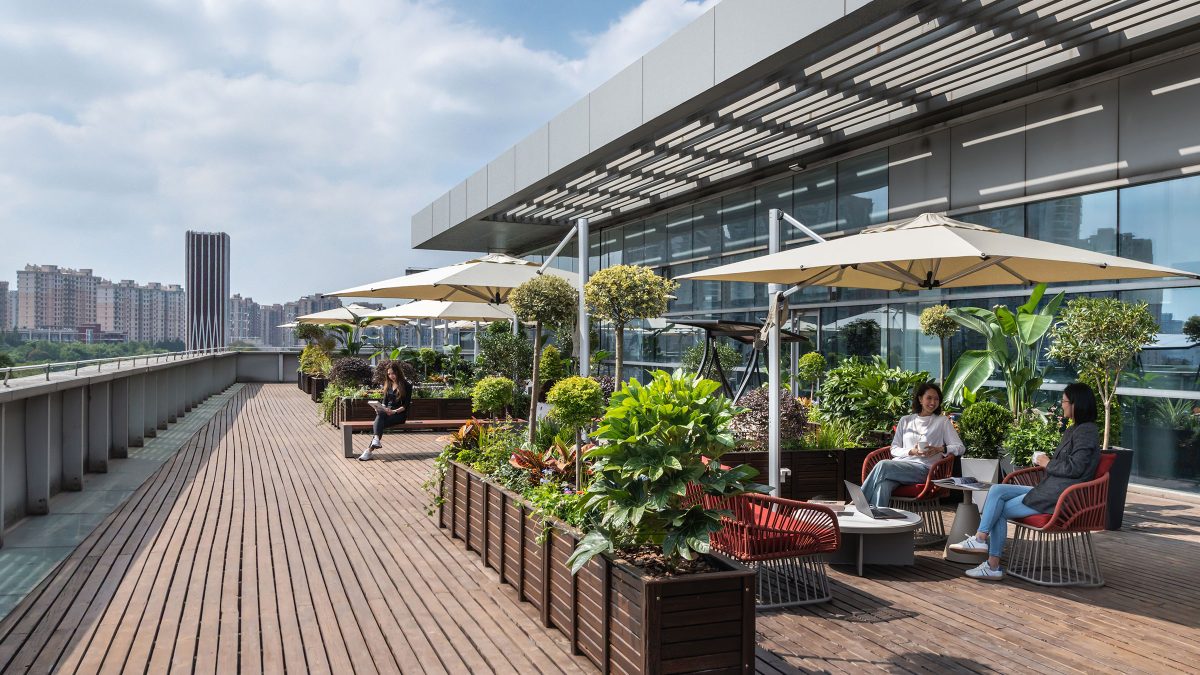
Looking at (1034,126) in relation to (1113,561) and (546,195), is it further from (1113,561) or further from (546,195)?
(546,195)

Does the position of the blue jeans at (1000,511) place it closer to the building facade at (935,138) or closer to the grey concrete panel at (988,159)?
the building facade at (935,138)

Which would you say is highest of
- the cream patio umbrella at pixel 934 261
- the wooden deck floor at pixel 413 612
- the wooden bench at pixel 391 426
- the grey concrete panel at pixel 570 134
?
the grey concrete panel at pixel 570 134

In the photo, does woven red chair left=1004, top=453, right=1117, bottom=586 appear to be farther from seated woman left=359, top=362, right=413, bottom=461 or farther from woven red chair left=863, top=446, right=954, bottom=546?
seated woman left=359, top=362, right=413, bottom=461

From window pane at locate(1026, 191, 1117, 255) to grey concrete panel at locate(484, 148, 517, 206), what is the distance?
10153 mm

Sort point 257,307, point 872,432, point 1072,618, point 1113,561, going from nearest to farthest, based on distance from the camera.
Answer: point 1072,618 → point 1113,561 → point 872,432 → point 257,307

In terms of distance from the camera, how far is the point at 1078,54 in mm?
8352

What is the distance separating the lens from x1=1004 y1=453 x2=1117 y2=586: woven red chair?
4820 millimetres

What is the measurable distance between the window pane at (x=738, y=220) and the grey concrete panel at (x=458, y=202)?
7.20 meters

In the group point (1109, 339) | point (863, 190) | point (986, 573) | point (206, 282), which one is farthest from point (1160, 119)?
point (206, 282)

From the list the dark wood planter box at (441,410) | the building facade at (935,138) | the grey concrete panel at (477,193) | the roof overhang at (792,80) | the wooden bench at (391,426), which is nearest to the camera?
the roof overhang at (792,80)

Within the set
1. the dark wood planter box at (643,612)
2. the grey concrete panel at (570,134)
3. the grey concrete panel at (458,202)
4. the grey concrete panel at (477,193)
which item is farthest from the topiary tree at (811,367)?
the grey concrete panel at (458,202)

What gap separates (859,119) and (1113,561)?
6.99 m

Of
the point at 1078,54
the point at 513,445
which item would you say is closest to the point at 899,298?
the point at 1078,54

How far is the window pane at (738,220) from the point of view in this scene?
14.6 m
